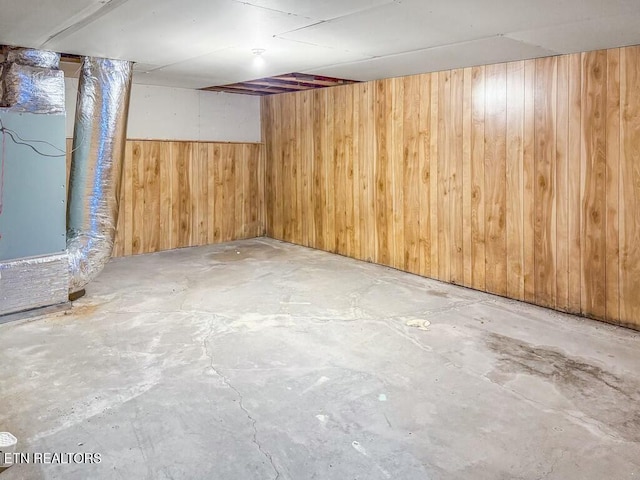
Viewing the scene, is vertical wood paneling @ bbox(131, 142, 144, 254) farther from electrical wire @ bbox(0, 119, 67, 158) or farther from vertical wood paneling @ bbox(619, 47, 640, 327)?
vertical wood paneling @ bbox(619, 47, 640, 327)

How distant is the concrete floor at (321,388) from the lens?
6.11ft

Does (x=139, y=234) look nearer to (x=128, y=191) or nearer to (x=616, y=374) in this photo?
(x=128, y=191)

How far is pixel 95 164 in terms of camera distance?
366 centimetres

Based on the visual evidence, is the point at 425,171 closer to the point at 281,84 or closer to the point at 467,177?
the point at 467,177

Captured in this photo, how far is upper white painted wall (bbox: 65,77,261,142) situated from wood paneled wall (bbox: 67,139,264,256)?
4.6 inches

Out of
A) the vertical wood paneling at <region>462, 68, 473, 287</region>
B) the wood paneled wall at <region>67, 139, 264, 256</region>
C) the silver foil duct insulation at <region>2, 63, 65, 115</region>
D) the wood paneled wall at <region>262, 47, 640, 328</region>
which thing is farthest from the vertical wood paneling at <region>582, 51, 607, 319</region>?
the wood paneled wall at <region>67, 139, 264, 256</region>

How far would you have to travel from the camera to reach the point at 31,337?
3107 millimetres

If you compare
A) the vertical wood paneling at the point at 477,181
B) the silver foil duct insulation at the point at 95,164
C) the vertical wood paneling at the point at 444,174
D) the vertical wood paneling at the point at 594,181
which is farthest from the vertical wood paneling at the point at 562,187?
the silver foil duct insulation at the point at 95,164

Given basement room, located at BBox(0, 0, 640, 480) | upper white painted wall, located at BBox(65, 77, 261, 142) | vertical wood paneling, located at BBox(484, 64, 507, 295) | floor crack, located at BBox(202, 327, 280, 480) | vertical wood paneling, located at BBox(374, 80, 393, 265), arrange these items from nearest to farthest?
floor crack, located at BBox(202, 327, 280, 480) → basement room, located at BBox(0, 0, 640, 480) → vertical wood paneling, located at BBox(484, 64, 507, 295) → vertical wood paneling, located at BBox(374, 80, 393, 265) → upper white painted wall, located at BBox(65, 77, 261, 142)

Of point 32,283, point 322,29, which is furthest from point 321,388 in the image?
point 32,283

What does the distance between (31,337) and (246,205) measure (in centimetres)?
375

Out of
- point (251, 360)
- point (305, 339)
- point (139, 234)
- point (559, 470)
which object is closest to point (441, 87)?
point (305, 339)

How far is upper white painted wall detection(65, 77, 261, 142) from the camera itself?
5527 mm

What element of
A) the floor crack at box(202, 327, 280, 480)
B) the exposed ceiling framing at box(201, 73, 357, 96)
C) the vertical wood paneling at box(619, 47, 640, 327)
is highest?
the exposed ceiling framing at box(201, 73, 357, 96)
